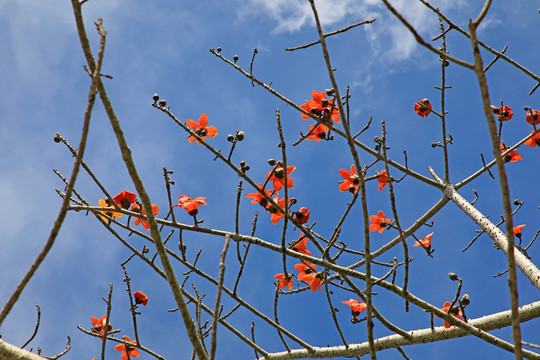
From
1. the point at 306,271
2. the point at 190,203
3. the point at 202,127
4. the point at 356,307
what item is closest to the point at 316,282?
the point at 306,271

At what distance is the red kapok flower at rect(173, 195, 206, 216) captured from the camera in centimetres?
262

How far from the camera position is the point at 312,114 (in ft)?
11.1

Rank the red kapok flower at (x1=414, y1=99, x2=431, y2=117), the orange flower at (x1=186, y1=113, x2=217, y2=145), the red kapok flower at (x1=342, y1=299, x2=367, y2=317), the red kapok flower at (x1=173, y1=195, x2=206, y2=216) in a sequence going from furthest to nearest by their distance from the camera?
the red kapok flower at (x1=414, y1=99, x2=431, y2=117) < the orange flower at (x1=186, y1=113, x2=217, y2=145) < the red kapok flower at (x1=342, y1=299, x2=367, y2=317) < the red kapok flower at (x1=173, y1=195, x2=206, y2=216)

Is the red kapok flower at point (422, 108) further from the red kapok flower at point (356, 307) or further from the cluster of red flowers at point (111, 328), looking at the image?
the cluster of red flowers at point (111, 328)

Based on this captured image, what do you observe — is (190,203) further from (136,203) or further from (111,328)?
(111,328)

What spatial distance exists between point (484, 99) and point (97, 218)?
2055mm

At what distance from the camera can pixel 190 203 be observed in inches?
105

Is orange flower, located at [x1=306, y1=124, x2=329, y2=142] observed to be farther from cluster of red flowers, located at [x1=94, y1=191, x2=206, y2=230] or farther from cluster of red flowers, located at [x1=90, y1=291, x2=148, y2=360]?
cluster of red flowers, located at [x1=90, y1=291, x2=148, y2=360]

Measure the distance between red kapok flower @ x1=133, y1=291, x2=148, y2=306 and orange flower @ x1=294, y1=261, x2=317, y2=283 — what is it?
5.72 ft

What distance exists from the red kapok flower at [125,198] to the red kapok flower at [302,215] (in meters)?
0.98

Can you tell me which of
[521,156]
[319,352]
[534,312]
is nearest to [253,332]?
[319,352]

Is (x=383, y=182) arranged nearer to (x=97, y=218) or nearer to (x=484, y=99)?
(x=97, y=218)

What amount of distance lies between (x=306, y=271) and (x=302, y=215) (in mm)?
373

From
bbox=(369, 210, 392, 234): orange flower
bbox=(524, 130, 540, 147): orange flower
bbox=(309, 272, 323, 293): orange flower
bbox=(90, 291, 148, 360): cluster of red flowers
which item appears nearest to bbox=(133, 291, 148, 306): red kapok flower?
bbox=(90, 291, 148, 360): cluster of red flowers
